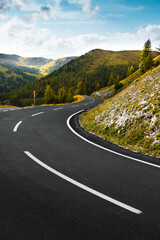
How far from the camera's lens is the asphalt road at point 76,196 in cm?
328

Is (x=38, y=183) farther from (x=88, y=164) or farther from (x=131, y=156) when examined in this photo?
(x=131, y=156)

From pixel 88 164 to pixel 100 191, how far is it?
6.06 ft

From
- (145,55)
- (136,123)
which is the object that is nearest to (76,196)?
(136,123)

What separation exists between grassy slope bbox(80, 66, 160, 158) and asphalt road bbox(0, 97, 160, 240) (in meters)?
1.69

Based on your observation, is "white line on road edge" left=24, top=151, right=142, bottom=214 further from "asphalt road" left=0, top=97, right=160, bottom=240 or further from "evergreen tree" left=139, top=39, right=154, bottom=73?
"evergreen tree" left=139, top=39, right=154, bottom=73

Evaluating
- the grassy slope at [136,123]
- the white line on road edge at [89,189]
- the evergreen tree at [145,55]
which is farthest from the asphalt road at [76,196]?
the evergreen tree at [145,55]

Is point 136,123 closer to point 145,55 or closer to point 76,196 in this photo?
point 76,196

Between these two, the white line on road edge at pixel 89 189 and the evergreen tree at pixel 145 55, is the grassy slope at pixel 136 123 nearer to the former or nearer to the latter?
the white line on road edge at pixel 89 189

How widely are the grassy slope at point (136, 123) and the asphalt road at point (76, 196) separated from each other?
1.69m

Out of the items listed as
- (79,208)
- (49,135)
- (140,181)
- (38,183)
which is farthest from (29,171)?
(49,135)

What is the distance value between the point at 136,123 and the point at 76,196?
24.5 ft

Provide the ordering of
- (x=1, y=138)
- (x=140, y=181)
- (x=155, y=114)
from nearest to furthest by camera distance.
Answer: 1. (x=140, y=181)
2. (x=1, y=138)
3. (x=155, y=114)

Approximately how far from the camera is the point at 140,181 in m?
5.34

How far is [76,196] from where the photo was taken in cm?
443
